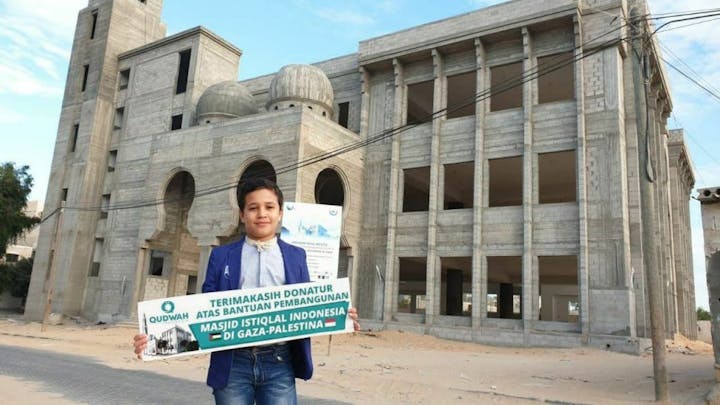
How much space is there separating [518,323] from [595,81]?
37.9ft

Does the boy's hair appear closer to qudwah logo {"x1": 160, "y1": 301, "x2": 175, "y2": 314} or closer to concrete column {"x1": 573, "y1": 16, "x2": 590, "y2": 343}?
qudwah logo {"x1": 160, "y1": 301, "x2": 175, "y2": 314}

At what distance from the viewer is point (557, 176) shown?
99.6 feet

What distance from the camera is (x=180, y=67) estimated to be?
35.7 meters

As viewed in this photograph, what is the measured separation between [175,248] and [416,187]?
1574cm

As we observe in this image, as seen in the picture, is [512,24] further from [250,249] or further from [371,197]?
[250,249]

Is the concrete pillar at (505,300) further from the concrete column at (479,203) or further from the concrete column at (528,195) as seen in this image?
the concrete column at (528,195)

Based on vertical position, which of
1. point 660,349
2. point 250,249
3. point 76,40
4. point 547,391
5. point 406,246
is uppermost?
point 76,40

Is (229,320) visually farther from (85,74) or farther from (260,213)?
(85,74)

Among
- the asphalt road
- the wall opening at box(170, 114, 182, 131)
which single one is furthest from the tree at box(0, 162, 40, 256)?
the asphalt road

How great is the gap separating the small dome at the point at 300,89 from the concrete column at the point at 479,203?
8.42 m

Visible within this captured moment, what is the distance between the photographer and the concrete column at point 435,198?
2522 centimetres

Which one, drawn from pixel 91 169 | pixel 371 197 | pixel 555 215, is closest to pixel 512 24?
pixel 555 215

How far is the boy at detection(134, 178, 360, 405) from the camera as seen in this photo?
3.16 metres

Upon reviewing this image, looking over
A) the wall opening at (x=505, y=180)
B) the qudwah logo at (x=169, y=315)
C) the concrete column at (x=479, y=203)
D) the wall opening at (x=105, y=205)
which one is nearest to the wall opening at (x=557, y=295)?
the wall opening at (x=505, y=180)
